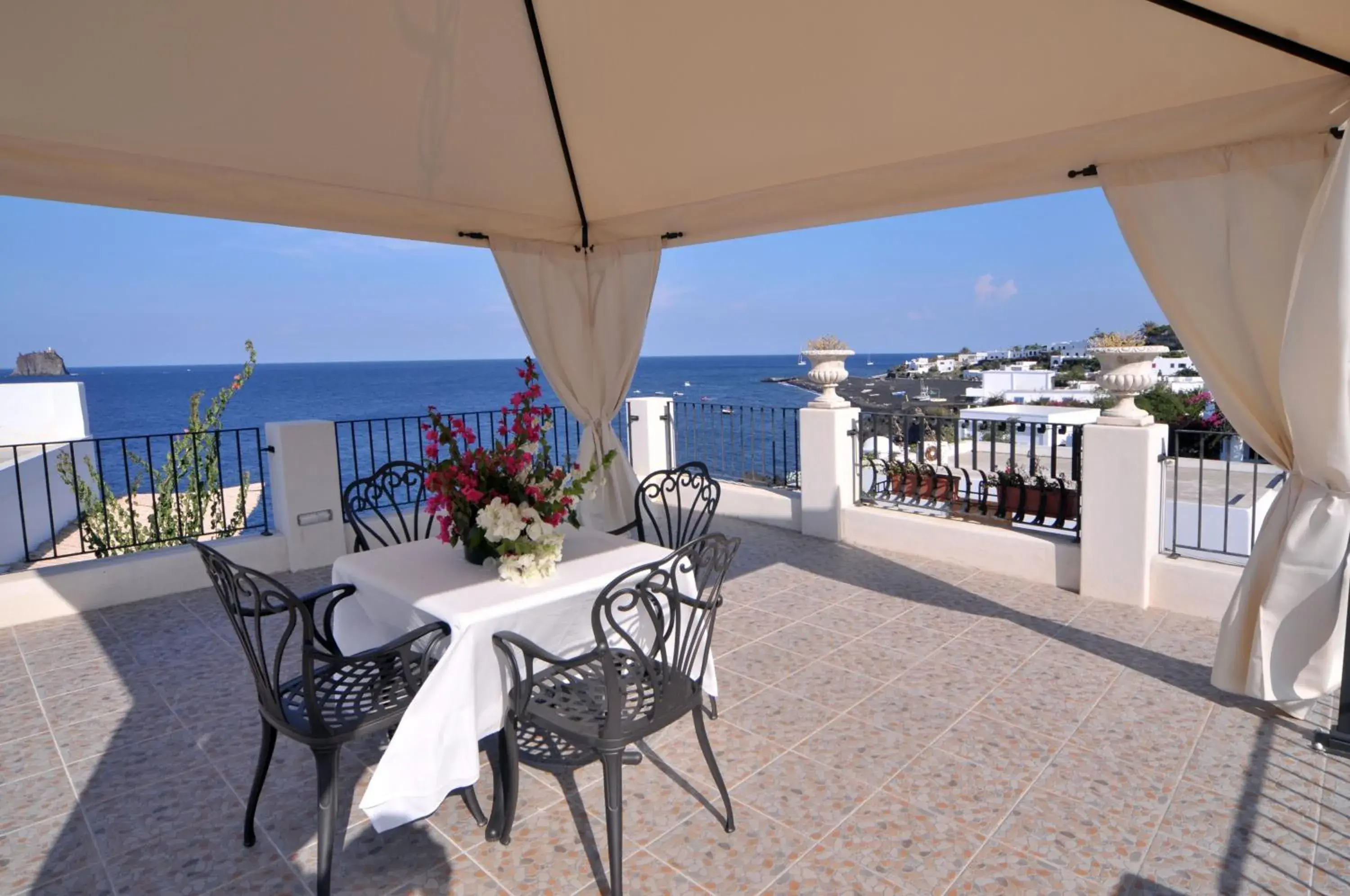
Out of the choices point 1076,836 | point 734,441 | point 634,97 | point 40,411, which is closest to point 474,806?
point 1076,836

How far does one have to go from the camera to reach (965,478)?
192 inches

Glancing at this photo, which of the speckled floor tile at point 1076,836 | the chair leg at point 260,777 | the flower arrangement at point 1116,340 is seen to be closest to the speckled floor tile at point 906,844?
the speckled floor tile at point 1076,836

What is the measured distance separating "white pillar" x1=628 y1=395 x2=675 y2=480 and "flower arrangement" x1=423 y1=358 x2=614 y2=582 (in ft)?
13.5

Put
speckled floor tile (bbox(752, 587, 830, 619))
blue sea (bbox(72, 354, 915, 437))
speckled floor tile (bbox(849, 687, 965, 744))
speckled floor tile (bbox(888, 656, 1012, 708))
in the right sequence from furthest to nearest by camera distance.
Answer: blue sea (bbox(72, 354, 915, 437)), speckled floor tile (bbox(752, 587, 830, 619)), speckled floor tile (bbox(888, 656, 1012, 708)), speckled floor tile (bbox(849, 687, 965, 744))

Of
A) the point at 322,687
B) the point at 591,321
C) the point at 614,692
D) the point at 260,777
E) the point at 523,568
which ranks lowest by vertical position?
the point at 260,777

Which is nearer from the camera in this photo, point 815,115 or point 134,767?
point 134,767

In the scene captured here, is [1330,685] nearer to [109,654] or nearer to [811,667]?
[811,667]

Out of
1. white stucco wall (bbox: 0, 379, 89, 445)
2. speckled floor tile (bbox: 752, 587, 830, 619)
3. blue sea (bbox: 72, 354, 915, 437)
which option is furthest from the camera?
blue sea (bbox: 72, 354, 915, 437)

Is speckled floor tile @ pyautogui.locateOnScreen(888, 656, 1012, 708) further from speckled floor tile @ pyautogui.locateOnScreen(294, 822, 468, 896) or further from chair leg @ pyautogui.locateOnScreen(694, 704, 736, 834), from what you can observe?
speckled floor tile @ pyautogui.locateOnScreen(294, 822, 468, 896)

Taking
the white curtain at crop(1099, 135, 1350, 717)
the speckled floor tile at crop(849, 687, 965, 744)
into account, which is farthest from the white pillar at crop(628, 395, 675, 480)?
the white curtain at crop(1099, 135, 1350, 717)

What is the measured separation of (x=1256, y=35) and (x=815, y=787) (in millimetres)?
2577

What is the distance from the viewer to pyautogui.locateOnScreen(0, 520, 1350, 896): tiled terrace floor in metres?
1.91

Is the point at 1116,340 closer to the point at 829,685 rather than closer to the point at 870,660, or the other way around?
the point at 870,660

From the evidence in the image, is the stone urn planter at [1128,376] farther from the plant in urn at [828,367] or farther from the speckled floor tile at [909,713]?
the speckled floor tile at [909,713]
